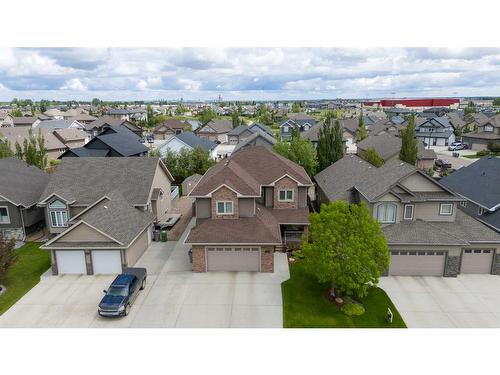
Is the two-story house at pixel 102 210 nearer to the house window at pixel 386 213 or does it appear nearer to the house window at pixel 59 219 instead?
the house window at pixel 59 219

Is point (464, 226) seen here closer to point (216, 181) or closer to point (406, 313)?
point (406, 313)

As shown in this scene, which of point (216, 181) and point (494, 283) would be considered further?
point (216, 181)

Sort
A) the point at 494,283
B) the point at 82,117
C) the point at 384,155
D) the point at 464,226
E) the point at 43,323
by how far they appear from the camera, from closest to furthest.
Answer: the point at 43,323, the point at 494,283, the point at 464,226, the point at 384,155, the point at 82,117

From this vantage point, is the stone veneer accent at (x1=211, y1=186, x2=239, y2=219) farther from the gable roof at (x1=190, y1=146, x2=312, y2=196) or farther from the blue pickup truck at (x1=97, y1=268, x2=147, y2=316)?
the blue pickup truck at (x1=97, y1=268, x2=147, y2=316)

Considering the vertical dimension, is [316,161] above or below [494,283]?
above

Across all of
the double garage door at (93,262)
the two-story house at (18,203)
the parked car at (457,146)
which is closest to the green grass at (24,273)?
the double garage door at (93,262)

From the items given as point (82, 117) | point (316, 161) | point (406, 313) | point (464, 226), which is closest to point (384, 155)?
point (316, 161)
